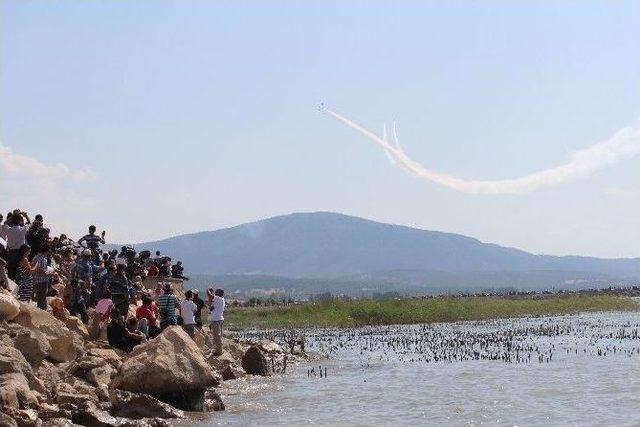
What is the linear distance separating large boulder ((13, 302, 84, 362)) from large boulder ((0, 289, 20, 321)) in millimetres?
228

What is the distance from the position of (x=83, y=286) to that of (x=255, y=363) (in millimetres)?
5890

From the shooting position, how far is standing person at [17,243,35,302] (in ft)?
68.7

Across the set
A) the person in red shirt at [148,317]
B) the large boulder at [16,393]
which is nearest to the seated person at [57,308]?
the person in red shirt at [148,317]

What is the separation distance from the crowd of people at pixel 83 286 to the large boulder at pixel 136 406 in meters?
3.90

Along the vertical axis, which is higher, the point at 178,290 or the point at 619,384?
the point at 178,290

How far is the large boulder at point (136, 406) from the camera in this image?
17.9 metres

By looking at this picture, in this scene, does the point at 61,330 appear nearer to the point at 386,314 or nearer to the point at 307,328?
the point at 307,328

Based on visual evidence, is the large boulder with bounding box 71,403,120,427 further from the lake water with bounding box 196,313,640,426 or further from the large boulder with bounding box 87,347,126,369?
the large boulder with bounding box 87,347,126,369

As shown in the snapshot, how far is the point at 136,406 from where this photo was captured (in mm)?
18062

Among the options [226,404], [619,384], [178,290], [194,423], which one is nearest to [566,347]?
[619,384]

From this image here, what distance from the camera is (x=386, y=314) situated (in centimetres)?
5819

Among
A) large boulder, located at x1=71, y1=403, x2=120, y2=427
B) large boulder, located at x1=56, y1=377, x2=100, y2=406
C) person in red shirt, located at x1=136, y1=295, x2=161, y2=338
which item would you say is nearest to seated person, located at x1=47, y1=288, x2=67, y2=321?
person in red shirt, located at x1=136, y1=295, x2=161, y2=338

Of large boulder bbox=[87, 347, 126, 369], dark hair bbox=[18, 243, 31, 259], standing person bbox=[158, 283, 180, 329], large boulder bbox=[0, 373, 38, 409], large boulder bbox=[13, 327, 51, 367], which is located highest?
dark hair bbox=[18, 243, 31, 259]

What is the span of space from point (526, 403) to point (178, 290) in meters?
14.4
